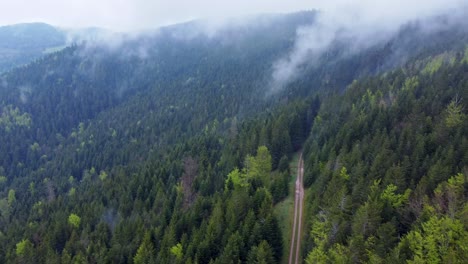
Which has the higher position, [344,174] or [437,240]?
[437,240]

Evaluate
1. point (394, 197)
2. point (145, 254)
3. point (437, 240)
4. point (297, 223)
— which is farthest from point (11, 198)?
point (437, 240)

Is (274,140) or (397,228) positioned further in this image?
(274,140)

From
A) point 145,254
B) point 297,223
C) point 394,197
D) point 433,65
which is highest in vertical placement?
point 433,65

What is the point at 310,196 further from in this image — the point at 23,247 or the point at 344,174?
the point at 23,247

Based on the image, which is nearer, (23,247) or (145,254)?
(145,254)

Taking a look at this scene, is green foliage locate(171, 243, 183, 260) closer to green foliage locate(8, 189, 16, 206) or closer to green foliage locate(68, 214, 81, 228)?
green foliage locate(68, 214, 81, 228)

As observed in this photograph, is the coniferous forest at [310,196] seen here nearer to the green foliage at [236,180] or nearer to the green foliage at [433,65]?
the green foliage at [236,180]

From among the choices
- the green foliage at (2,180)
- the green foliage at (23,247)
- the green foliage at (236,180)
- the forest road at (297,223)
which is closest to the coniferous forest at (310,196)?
the green foliage at (23,247)

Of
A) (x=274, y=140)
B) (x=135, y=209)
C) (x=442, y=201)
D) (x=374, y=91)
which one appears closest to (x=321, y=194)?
(x=442, y=201)

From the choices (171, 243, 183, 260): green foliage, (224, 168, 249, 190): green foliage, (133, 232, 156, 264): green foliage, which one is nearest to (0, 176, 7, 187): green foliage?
(224, 168, 249, 190): green foliage

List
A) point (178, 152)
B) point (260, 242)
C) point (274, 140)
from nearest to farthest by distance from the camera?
point (260, 242) → point (274, 140) → point (178, 152)

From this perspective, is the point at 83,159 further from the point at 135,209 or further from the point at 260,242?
the point at 260,242
